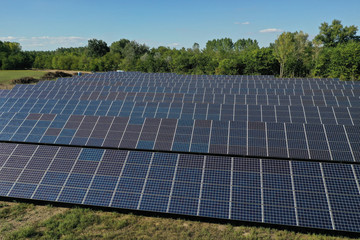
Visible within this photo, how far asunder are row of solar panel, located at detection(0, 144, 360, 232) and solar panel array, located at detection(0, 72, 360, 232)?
44 millimetres

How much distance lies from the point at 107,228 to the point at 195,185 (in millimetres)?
4246

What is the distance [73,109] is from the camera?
20156mm

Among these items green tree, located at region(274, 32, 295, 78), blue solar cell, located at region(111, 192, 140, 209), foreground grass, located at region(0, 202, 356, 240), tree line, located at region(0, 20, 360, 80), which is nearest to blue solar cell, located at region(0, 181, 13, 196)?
foreground grass, located at region(0, 202, 356, 240)

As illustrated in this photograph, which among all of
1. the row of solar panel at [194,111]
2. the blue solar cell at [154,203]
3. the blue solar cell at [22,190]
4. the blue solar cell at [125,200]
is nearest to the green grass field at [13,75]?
the row of solar panel at [194,111]

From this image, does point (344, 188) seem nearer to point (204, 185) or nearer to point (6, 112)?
point (204, 185)

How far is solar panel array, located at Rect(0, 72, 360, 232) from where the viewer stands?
1020 cm

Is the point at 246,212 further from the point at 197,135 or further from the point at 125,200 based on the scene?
the point at 197,135

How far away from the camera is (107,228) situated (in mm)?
10180

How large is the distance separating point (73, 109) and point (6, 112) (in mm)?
4906

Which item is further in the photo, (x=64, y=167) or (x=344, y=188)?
(x=64, y=167)

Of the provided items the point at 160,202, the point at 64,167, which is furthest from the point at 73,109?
the point at 160,202

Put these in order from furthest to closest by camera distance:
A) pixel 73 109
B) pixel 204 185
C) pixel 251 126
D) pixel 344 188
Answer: pixel 73 109 → pixel 251 126 → pixel 204 185 → pixel 344 188

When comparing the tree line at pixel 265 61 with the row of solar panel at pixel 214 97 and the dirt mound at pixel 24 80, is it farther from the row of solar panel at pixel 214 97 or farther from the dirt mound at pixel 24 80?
the row of solar panel at pixel 214 97

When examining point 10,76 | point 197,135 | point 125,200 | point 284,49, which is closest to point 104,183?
point 125,200
